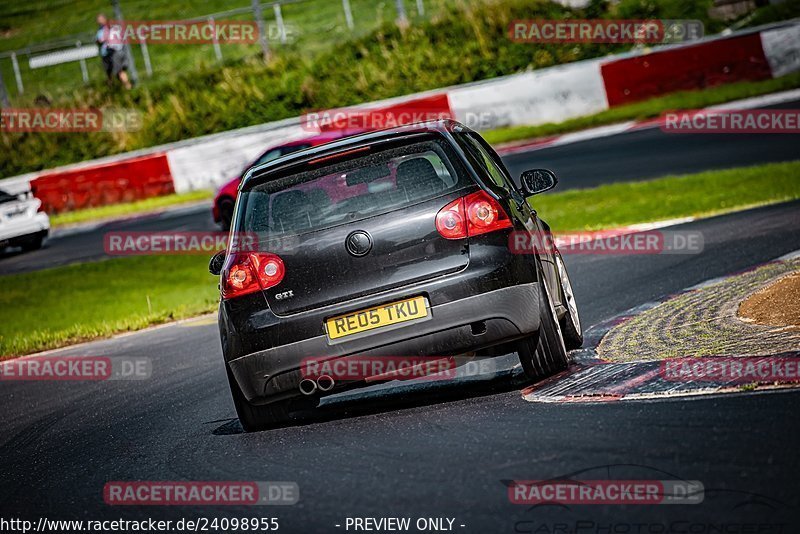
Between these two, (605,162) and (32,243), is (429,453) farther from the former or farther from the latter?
(32,243)

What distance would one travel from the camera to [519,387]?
7.02 m

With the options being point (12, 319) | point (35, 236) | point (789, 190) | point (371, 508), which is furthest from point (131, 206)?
point (371, 508)

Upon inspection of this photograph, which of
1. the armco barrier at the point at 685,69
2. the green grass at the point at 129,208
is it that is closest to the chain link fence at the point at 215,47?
the green grass at the point at 129,208

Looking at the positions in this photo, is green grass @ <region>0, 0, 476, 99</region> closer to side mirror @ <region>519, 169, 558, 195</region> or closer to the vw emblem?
side mirror @ <region>519, 169, 558, 195</region>

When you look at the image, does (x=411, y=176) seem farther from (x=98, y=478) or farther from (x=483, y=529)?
(x=483, y=529)

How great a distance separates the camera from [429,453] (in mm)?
5723

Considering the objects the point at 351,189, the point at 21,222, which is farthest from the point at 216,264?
the point at 21,222

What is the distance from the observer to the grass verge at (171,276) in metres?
14.5

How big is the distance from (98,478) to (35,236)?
18.6m

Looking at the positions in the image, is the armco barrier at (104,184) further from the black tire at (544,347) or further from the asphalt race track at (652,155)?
the black tire at (544,347)

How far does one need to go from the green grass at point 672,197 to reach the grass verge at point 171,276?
17mm

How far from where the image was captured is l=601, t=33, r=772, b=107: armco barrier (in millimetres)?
24953

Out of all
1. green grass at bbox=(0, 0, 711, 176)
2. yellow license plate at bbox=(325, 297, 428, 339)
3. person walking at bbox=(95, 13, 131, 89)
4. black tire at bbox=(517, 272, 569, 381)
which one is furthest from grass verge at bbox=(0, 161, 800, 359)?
person walking at bbox=(95, 13, 131, 89)

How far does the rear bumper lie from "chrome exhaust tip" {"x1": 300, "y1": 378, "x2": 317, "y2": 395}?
0.12 feet
